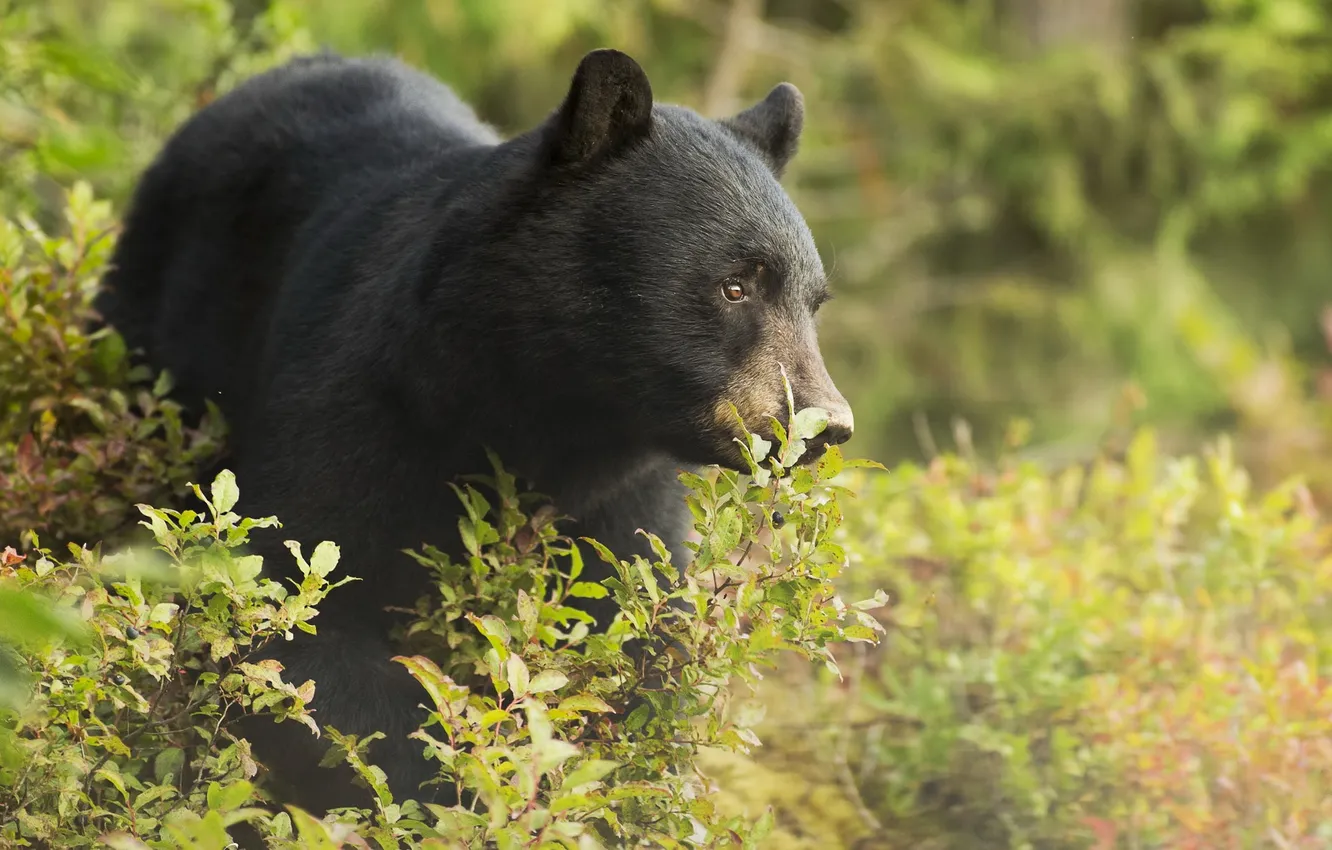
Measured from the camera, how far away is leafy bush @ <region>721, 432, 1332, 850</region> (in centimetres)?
346

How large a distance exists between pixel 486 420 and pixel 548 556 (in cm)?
32

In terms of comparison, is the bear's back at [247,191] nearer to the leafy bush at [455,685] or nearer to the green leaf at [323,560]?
the leafy bush at [455,685]

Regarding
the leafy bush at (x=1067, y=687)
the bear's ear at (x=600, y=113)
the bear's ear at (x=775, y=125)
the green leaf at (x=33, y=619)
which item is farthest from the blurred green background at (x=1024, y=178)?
the green leaf at (x=33, y=619)

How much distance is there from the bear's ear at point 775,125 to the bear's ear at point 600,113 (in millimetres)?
395

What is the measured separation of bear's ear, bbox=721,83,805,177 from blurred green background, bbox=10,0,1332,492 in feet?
16.2

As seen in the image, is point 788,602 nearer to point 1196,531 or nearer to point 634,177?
point 634,177

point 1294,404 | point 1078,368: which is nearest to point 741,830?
point 1294,404

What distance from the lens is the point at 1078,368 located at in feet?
31.2

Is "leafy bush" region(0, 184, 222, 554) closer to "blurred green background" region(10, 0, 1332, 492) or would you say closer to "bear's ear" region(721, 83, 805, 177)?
"bear's ear" region(721, 83, 805, 177)

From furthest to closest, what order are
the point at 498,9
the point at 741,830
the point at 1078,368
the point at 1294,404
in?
1. the point at 1078,368
2. the point at 1294,404
3. the point at 498,9
4. the point at 741,830

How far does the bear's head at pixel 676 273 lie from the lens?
2629 millimetres

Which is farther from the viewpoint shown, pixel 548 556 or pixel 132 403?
pixel 132 403

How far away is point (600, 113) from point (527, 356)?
47 cm

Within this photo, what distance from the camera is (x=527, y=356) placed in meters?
2.69
